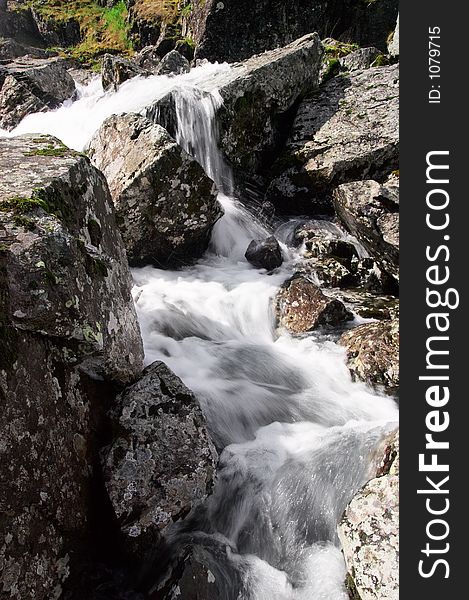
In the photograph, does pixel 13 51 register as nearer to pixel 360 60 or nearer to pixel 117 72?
pixel 117 72

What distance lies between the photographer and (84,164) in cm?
423

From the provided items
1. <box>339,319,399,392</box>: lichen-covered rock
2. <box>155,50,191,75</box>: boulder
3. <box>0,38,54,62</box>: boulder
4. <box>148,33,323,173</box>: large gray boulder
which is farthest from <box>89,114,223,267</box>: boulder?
<box>0,38,54,62</box>: boulder

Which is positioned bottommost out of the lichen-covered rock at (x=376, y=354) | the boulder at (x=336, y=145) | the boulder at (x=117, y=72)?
the lichen-covered rock at (x=376, y=354)

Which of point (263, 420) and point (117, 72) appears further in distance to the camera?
point (117, 72)

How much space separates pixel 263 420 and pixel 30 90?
1787cm

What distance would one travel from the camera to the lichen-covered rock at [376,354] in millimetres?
5542

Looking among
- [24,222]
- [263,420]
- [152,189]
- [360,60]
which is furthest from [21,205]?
[360,60]

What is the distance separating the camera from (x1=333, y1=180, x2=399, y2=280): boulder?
8.02 m

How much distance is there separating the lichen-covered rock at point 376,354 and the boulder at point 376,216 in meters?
2.33

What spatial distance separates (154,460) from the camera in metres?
3.46

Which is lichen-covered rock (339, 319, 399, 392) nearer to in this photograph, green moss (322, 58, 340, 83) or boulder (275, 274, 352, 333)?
boulder (275, 274, 352, 333)

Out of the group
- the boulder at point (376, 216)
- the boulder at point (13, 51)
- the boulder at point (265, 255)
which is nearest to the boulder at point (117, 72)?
the boulder at point (265, 255)

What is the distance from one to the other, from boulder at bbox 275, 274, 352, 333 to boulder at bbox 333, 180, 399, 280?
1.79m

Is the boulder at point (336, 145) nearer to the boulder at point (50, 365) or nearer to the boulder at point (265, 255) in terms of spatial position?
the boulder at point (265, 255)
